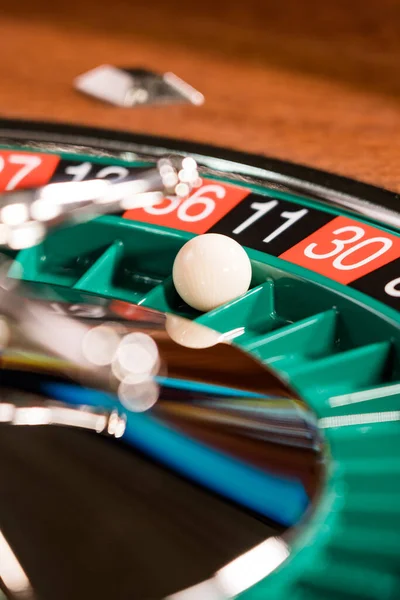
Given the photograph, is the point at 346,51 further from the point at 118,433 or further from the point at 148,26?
the point at 118,433

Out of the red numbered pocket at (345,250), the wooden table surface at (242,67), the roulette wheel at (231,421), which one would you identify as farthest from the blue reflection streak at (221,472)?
the wooden table surface at (242,67)

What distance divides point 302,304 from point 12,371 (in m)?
0.43

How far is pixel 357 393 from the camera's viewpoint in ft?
2.99

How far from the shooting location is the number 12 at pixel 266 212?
3.77 feet

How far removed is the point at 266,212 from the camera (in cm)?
120

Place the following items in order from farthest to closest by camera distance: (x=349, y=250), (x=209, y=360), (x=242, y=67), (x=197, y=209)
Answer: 1. (x=242, y=67)
2. (x=197, y=209)
3. (x=349, y=250)
4. (x=209, y=360)

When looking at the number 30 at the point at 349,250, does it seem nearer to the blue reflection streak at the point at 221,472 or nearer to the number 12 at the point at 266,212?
the number 12 at the point at 266,212

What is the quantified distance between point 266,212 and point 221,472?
58cm

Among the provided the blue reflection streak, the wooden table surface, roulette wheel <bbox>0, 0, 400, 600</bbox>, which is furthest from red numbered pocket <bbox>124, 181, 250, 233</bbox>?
the blue reflection streak

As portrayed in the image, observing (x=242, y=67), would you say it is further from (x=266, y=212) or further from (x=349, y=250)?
(x=349, y=250)

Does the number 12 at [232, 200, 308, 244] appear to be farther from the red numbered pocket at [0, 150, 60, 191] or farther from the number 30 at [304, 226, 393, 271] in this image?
the red numbered pocket at [0, 150, 60, 191]

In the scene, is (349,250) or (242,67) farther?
(242,67)

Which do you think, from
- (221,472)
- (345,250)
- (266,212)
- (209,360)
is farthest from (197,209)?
(221,472)

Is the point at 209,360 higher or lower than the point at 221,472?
higher
